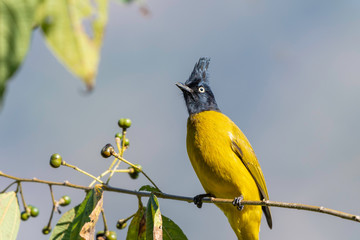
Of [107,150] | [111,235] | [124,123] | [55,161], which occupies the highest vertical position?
[124,123]

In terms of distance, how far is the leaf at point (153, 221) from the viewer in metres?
2.47

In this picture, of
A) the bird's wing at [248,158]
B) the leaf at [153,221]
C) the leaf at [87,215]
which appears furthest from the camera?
the bird's wing at [248,158]

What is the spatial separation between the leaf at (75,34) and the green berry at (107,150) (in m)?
2.13

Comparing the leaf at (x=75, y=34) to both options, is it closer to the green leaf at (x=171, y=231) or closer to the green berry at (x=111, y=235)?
the green leaf at (x=171, y=231)

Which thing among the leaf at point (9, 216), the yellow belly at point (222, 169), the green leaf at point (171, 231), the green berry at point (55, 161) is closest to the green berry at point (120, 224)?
the green leaf at point (171, 231)

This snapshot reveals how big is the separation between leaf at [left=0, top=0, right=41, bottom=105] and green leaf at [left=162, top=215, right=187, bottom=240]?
238 centimetres

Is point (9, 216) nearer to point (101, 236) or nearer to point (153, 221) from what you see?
point (101, 236)

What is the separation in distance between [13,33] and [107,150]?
7.48ft

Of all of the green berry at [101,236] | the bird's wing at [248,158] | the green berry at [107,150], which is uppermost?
the bird's wing at [248,158]

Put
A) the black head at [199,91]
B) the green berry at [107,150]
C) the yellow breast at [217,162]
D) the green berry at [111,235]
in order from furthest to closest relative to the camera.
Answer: the black head at [199,91]
the yellow breast at [217,162]
the green berry at [111,235]
the green berry at [107,150]

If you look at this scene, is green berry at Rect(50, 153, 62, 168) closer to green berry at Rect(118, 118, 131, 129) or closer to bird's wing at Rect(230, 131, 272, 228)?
green berry at Rect(118, 118, 131, 129)

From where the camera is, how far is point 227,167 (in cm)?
443

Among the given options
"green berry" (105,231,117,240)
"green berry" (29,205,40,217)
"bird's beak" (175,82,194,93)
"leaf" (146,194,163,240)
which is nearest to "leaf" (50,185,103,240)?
"leaf" (146,194,163,240)

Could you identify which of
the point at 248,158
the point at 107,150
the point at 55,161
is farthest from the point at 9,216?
the point at 248,158
